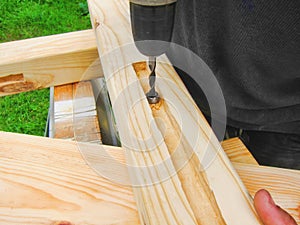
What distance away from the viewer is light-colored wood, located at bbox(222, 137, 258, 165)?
83cm

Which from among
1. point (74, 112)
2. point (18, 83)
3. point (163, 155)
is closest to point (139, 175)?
point (163, 155)

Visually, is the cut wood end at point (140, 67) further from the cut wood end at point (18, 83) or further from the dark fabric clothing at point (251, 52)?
the cut wood end at point (18, 83)

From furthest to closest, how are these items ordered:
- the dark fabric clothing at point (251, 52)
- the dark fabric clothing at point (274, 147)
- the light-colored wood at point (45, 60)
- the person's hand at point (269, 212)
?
the dark fabric clothing at point (274, 147) → the light-colored wood at point (45, 60) → the dark fabric clothing at point (251, 52) → the person's hand at point (269, 212)

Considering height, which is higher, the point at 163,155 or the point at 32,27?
the point at 163,155

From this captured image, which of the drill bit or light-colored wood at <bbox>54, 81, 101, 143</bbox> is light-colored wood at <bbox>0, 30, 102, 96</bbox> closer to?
light-colored wood at <bbox>54, 81, 101, 143</bbox>

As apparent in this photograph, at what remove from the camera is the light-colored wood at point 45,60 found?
3.19 feet

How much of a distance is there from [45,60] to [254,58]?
1.90 feet

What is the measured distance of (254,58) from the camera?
87 centimetres

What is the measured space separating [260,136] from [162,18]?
71 centimetres

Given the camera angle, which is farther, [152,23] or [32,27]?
[32,27]

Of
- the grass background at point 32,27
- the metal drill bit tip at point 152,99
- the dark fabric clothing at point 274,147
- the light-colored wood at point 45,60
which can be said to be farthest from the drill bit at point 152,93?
the grass background at point 32,27

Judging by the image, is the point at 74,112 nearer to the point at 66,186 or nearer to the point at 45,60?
the point at 45,60

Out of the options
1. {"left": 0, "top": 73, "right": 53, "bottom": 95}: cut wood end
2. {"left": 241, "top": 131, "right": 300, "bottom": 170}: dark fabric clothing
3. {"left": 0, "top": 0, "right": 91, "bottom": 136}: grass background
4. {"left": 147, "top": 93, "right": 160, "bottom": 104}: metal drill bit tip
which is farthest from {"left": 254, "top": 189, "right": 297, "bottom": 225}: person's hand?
{"left": 0, "top": 0, "right": 91, "bottom": 136}: grass background

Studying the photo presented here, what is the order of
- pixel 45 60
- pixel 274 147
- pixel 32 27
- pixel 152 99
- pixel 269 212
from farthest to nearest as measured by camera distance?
pixel 32 27
pixel 274 147
pixel 45 60
pixel 152 99
pixel 269 212
